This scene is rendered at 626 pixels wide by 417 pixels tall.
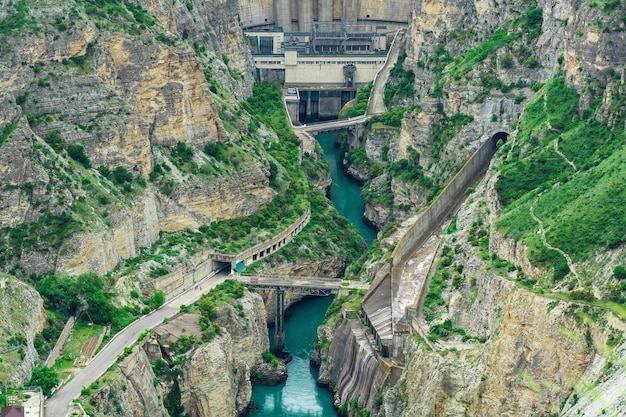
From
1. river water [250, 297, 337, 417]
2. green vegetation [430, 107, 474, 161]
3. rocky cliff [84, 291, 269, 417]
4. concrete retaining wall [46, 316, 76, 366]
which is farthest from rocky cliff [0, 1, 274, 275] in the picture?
green vegetation [430, 107, 474, 161]

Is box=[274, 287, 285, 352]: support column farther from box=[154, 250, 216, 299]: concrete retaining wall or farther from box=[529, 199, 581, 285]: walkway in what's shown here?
box=[529, 199, 581, 285]: walkway

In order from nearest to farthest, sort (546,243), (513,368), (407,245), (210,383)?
(513,368) → (546,243) → (210,383) → (407,245)

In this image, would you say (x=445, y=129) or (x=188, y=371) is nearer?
(x=188, y=371)

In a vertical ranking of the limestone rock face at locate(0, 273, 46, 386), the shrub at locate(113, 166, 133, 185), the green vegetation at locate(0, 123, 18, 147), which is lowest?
the limestone rock face at locate(0, 273, 46, 386)

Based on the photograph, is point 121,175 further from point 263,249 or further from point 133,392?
point 133,392

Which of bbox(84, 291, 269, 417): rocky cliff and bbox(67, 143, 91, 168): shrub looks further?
bbox(67, 143, 91, 168): shrub

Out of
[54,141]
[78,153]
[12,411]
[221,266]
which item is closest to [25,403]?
[12,411]

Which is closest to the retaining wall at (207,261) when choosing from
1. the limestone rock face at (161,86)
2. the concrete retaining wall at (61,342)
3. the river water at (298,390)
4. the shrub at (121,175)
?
the river water at (298,390)

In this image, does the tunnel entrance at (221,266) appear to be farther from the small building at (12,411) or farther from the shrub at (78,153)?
the small building at (12,411)
